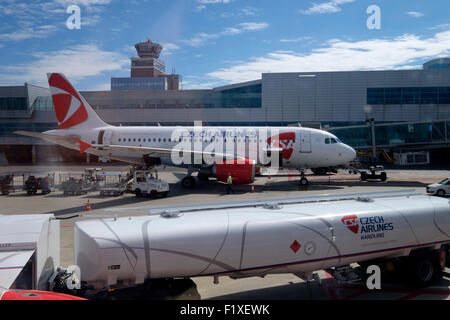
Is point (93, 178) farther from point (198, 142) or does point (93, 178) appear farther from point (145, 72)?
point (145, 72)

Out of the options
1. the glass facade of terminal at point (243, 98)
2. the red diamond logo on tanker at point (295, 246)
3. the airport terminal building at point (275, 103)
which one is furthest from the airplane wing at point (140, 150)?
the glass facade of terminal at point (243, 98)

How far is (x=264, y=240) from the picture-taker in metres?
7.82

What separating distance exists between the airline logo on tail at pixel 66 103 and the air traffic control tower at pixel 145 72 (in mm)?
124134

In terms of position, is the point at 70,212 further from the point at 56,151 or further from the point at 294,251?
the point at 56,151

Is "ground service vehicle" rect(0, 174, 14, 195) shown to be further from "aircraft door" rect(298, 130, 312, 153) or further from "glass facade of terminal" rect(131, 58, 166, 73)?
"glass facade of terminal" rect(131, 58, 166, 73)

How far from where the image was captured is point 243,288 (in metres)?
9.77

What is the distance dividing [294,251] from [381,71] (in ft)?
171

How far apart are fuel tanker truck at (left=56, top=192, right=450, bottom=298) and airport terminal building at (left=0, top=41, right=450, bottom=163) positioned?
139 feet

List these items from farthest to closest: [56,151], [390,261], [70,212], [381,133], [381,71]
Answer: [56,151]
[381,71]
[381,133]
[70,212]
[390,261]

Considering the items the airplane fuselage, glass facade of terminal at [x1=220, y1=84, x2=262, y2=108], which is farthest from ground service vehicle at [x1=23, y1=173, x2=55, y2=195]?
glass facade of terminal at [x1=220, y1=84, x2=262, y2=108]

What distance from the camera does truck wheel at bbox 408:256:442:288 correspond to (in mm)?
9367

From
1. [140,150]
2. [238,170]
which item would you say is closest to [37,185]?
[140,150]

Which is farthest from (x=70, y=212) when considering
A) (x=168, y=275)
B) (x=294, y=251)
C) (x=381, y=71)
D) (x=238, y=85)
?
(x=381, y=71)

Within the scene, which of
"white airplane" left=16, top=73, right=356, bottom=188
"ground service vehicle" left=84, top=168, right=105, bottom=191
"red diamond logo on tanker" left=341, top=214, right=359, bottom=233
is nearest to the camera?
"red diamond logo on tanker" left=341, top=214, right=359, bottom=233
